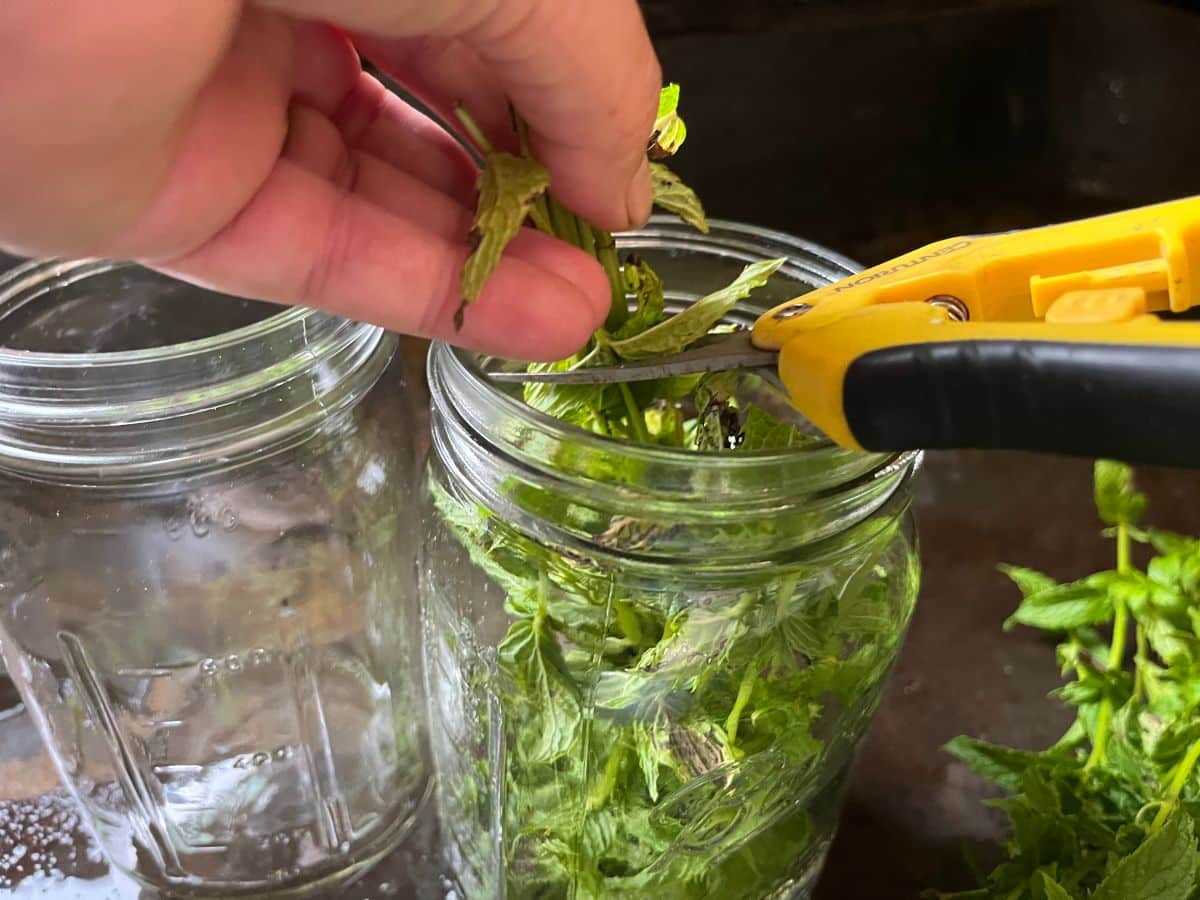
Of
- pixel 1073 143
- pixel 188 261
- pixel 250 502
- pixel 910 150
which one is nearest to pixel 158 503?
pixel 250 502

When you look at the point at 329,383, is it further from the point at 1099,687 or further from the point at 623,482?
the point at 1099,687

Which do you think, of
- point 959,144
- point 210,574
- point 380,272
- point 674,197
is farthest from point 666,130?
point 959,144

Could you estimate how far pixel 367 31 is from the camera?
0.28 m

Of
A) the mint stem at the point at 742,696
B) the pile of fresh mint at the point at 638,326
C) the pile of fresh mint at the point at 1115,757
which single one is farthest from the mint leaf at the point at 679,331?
the pile of fresh mint at the point at 1115,757

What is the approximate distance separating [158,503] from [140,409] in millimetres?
60

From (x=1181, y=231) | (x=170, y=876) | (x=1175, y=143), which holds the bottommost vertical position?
(x=170, y=876)

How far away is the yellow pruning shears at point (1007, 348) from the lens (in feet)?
0.85

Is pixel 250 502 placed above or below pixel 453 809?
above

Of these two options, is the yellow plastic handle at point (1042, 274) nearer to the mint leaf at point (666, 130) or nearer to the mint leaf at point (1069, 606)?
the mint leaf at point (666, 130)

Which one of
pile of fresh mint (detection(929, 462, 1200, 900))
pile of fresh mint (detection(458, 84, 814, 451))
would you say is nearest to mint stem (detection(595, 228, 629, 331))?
pile of fresh mint (detection(458, 84, 814, 451))

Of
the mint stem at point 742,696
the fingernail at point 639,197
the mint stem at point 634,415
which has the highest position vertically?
the fingernail at point 639,197

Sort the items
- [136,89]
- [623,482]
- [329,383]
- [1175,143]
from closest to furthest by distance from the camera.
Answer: [136,89] < [623,482] < [329,383] < [1175,143]

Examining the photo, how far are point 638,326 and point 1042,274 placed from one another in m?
0.14

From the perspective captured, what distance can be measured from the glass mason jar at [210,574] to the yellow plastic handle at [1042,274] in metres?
0.23
